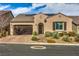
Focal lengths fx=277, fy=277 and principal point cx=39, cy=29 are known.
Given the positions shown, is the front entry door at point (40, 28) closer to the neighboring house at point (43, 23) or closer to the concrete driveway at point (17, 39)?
the neighboring house at point (43, 23)

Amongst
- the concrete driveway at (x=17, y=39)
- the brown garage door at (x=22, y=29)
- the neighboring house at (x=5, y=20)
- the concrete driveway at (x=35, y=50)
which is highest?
the neighboring house at (x=5, y=20)

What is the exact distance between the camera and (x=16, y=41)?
473 cm

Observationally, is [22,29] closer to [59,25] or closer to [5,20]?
[5,20]

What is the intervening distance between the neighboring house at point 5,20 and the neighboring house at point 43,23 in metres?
0.07

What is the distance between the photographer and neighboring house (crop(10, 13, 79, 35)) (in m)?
4.74

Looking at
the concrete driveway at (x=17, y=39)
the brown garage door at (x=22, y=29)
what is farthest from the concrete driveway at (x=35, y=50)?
the brown garage door at (x=22, y=29)

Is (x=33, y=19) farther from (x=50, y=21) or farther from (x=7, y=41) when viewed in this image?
(x=7, y=41)

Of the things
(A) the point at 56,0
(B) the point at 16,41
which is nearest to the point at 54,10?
(A) the point at 56,0

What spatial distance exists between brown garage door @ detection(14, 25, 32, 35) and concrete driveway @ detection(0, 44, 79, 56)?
0.23 m

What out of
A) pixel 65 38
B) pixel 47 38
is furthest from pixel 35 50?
pixel 65 38

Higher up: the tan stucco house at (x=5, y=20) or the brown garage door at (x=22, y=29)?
the tan stucco house at (x=5, y=20)

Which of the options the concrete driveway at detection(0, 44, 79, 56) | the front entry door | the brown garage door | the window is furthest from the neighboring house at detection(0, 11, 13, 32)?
the window

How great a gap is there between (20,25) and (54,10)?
640 mm

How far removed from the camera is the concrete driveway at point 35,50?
468 cm
